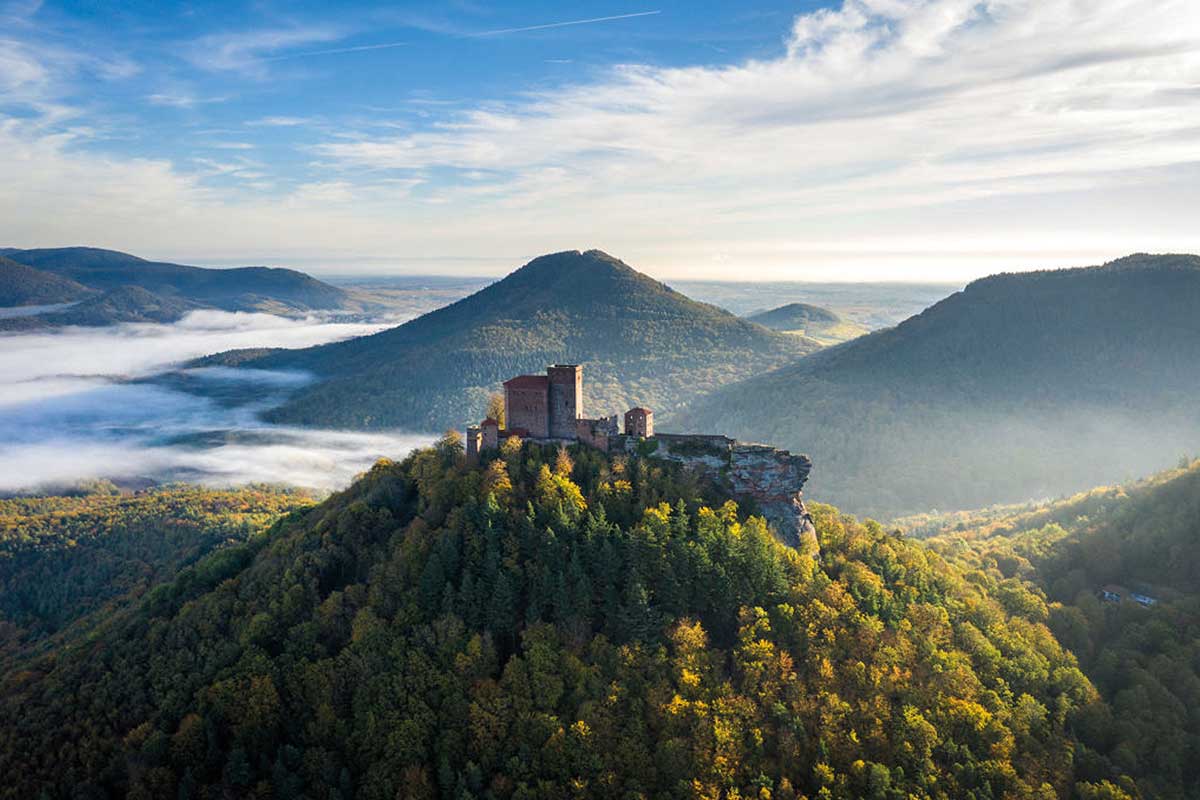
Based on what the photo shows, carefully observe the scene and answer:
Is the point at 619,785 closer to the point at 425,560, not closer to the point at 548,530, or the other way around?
the point at 548,530

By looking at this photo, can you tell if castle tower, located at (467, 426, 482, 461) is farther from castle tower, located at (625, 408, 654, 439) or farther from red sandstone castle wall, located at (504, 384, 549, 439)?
castle tower, located at (625, 408, 654, 439)

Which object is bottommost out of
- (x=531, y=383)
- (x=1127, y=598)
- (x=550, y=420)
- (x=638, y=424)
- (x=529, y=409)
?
(x=1127, y=598)

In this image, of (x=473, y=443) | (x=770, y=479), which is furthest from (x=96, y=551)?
(x=770, y=479)

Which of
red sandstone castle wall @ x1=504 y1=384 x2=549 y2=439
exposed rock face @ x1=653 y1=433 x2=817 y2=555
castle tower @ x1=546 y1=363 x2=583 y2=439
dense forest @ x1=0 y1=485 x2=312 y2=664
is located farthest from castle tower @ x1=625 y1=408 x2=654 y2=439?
dense forest @ x1=0 y1=485 x2=312 y2=664

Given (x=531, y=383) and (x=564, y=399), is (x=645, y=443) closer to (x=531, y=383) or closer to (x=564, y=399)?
(x=564, y=399)

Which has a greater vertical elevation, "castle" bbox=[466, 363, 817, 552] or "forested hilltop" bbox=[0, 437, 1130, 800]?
"castle" bbox=[466, 363, 817, 552]
